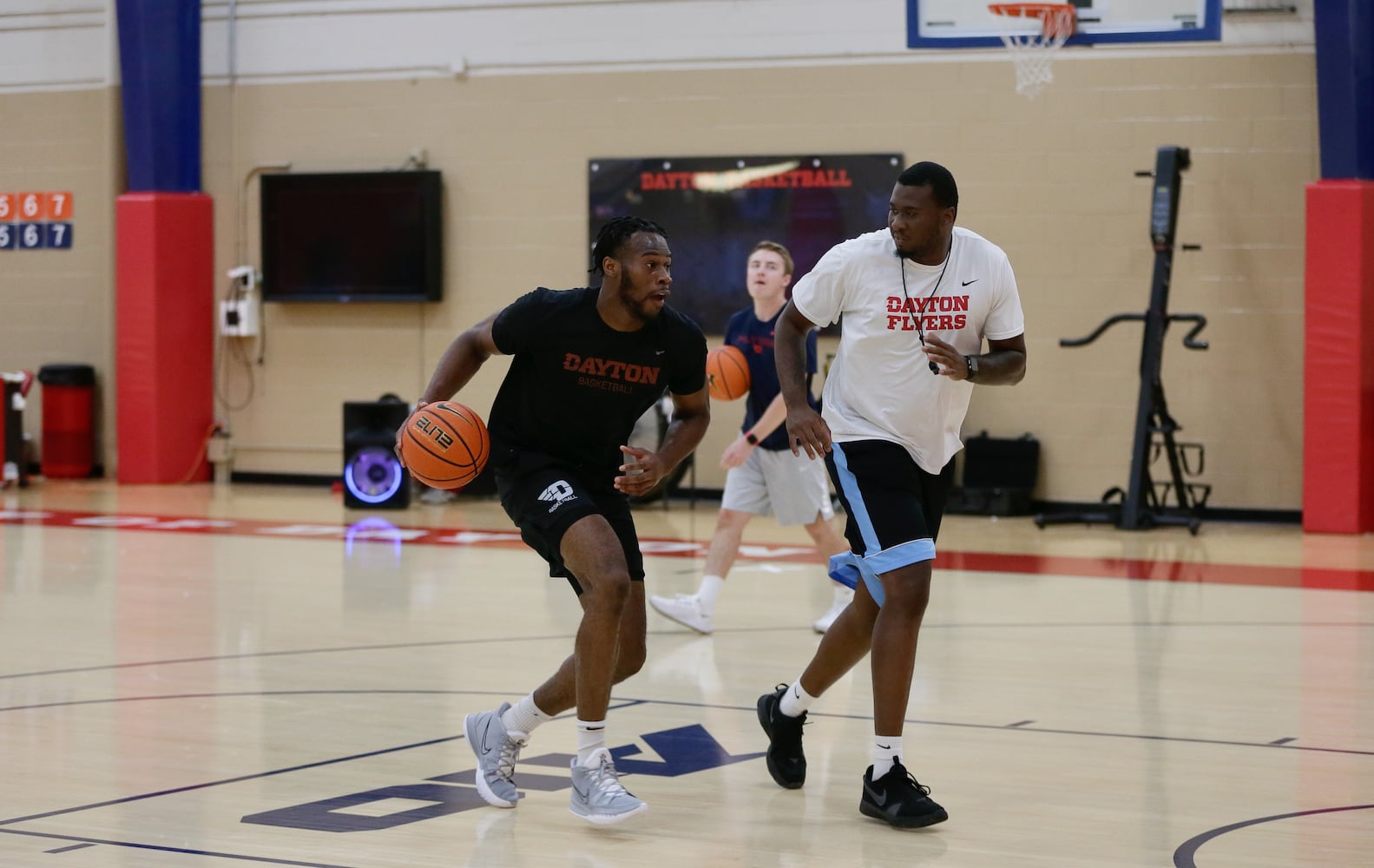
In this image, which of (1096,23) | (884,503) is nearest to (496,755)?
(884,503)

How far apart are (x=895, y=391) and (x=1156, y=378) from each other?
7803mm

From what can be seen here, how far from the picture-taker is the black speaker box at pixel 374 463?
13.6 meters

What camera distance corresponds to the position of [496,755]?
15.4 ft

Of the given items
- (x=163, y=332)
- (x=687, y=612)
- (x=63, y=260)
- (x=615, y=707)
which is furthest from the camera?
(x=63, y=260)

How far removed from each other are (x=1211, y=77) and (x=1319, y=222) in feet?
4.59

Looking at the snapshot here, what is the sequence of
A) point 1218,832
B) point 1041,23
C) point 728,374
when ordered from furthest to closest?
1. point 1041,23
2. point 728,374
3. point 1218,832

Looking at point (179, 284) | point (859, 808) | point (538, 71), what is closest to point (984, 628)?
point (859, 808)

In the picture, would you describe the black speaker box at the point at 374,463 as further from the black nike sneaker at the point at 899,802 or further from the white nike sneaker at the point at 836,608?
the black nike sneaker at the point at 899,802

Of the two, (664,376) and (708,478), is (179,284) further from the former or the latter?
(664,376)

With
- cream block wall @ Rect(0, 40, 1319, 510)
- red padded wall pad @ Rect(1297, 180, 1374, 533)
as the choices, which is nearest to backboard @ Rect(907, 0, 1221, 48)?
cream block wall @ Rect(0, 40, 1319, 510)

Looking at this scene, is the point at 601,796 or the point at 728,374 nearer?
the point at 601,796

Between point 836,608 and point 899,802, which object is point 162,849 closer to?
point 899,802

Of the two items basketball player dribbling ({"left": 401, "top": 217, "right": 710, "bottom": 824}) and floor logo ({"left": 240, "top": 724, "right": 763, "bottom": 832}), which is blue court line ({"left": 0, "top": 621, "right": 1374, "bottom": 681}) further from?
basketball player dribbling ({"left": 401, "top": 217, "right": 710, "bottom": 824})

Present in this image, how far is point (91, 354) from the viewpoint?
16.2m
